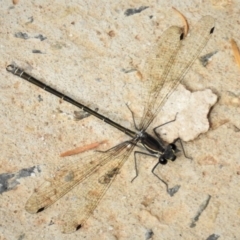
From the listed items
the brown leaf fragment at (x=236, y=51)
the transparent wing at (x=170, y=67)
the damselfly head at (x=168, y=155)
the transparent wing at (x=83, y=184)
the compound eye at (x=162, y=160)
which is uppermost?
the brown leaf fragment at (x=236, y=51)

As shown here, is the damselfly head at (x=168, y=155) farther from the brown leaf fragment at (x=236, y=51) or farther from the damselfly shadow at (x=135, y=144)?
the brown leaf fragment at (x=236, y=51)

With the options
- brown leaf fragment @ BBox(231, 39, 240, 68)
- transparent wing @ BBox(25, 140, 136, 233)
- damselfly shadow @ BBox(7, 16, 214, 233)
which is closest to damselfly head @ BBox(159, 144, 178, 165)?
damselfly shadow @ BBox(7, 16, 214, 233)

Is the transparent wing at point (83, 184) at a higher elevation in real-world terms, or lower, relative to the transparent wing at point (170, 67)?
lower

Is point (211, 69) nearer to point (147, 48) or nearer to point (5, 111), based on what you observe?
point (147, 48)

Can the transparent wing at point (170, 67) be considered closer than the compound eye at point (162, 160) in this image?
No

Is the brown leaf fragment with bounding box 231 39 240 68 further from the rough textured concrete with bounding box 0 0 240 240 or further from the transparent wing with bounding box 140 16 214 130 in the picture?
the transparent wing with bounding box 140 16 214 130

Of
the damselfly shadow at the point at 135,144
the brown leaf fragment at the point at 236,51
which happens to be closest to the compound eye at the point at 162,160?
the damselfly shadow at the point at 135,144
